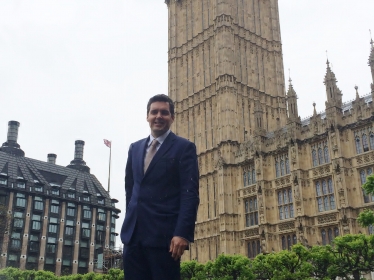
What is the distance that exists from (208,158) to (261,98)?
34.6ft

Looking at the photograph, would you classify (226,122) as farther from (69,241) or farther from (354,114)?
(69,241)

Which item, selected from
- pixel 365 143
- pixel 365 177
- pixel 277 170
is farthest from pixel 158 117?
pixel 277 170

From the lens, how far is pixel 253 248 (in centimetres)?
4381

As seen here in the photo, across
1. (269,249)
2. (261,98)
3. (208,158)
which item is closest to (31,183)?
(208,158)

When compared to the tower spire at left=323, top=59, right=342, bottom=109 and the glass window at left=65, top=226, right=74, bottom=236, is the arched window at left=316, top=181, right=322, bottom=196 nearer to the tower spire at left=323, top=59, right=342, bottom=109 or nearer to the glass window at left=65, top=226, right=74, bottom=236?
the tower spire at left=323, top=59, right=342, bottom=109

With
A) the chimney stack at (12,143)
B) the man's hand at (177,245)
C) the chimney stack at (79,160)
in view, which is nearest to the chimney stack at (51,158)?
the chimney stack at (79,160)

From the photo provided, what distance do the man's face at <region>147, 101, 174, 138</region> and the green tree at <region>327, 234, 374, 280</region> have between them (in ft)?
72.3

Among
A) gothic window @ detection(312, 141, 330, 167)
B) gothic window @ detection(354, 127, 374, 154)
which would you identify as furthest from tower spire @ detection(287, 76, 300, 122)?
gothic window @ detection(354, 127, 374, 154)

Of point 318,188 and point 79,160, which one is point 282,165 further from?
point 79,160

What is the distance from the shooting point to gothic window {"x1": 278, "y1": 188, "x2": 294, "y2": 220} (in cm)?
4119

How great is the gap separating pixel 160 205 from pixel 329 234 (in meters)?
35.5

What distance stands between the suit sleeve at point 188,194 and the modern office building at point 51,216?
6757 cm

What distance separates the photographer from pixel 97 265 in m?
75.9

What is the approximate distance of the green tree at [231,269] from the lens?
30.9 meters
